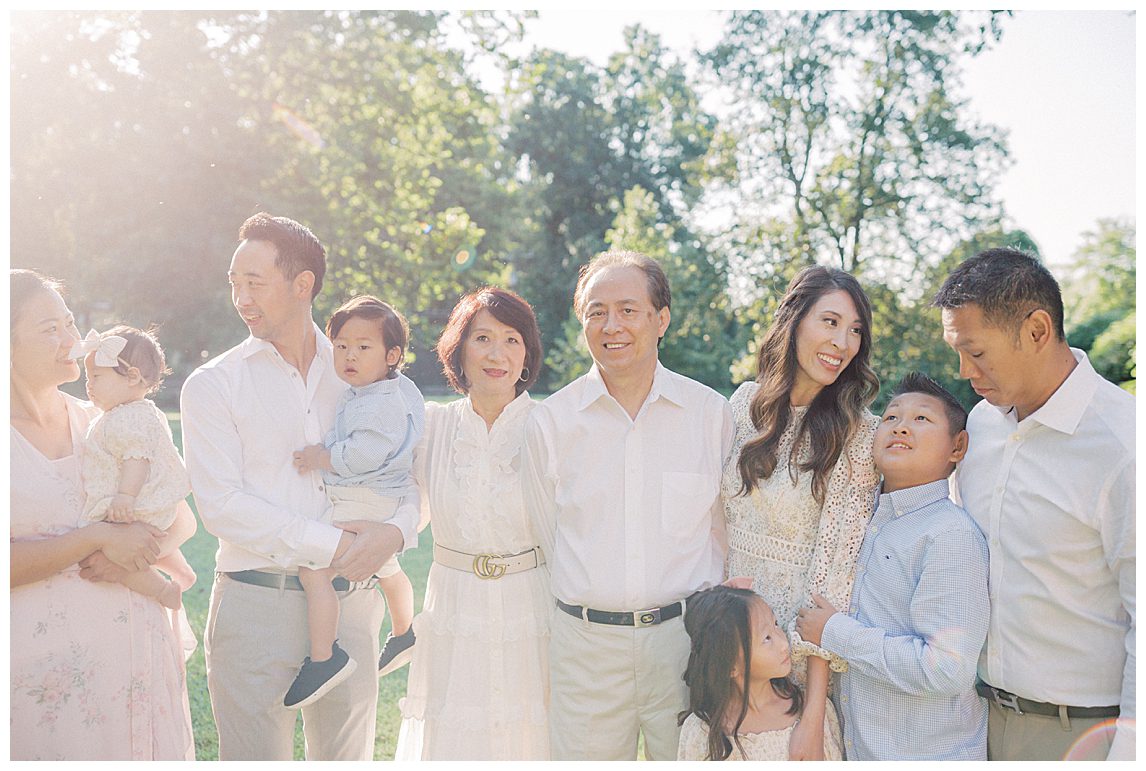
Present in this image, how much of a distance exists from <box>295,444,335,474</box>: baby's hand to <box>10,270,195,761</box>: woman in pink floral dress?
586mm

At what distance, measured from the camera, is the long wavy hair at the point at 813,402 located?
3131 millimetres

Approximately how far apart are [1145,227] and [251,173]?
52.5ft

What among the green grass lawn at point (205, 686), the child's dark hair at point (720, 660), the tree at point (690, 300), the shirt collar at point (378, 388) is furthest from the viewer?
the tree at point (690, 300)

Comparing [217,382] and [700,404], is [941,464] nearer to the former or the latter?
[700,404]

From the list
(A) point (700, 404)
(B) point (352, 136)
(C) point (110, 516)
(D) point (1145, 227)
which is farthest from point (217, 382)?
(B) point (352, 136)

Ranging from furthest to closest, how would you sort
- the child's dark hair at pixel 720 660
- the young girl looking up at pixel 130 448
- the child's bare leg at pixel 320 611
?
the child's bare leg at pixel 320 611
the young girl looking up at pixel 130 448
the child's dark hair at pixel 720 660

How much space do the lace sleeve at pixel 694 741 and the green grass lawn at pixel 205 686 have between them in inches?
110

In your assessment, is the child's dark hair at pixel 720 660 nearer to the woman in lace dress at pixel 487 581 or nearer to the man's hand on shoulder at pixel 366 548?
the woman in lace dress at pixel 487 581

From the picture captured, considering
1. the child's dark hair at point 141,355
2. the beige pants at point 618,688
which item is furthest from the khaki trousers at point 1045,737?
the child's dark hair at point 141,355

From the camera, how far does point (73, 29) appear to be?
575 inches

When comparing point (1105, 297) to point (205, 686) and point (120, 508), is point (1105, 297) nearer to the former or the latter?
point (205, 686)

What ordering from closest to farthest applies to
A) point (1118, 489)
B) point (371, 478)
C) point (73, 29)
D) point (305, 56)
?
point (1118, 489)
point (371, 478)
point (73, 29)
point (305, 56)
